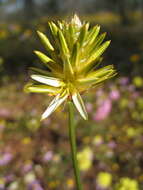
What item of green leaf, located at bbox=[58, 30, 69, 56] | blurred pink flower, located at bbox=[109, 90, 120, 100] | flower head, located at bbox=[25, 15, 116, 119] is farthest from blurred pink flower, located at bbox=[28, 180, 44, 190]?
green leaf, located at bbox=[58, 30, 69, 56]

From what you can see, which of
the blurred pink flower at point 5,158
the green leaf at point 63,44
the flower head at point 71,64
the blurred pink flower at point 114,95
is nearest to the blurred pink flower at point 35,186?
the blurred pink flower at point 5,158

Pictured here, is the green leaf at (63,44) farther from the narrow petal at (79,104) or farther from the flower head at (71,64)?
the narrow petal at (79,104)

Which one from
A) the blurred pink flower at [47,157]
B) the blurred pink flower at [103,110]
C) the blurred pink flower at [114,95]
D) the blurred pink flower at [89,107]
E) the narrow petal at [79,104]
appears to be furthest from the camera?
the blurred pink flower at [114,95]

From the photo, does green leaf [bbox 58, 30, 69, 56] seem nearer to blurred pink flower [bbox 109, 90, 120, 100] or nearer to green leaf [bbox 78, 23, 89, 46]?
green leaf [bbox 78, 23, 89, 46]

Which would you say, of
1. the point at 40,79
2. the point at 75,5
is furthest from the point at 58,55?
the point at 75,5

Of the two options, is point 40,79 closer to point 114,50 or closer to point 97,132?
point 97,132
